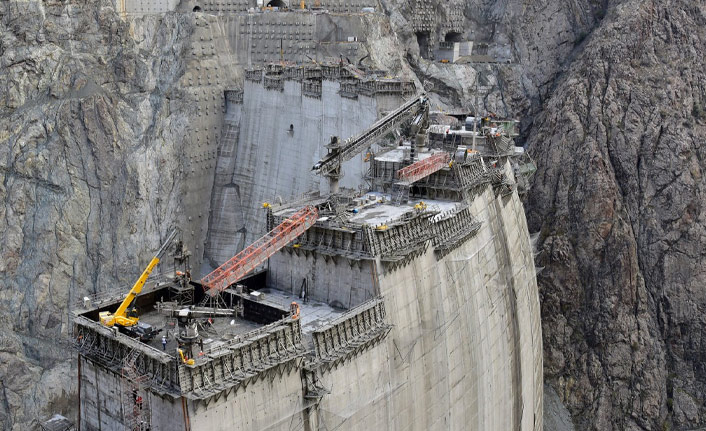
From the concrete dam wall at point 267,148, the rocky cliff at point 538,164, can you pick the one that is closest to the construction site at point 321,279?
the concrete dam wall at point 267,148

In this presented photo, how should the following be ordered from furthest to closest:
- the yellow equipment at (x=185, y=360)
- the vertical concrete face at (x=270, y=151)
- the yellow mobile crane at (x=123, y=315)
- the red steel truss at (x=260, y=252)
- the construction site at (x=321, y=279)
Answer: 1. the vertical concrete face at (x=270, y=151)
2. the red steel truss at (x=260, y=252)
3. the yellow mobile crane at (x=123, y=315)
4. the construction site at (x=321, y=279)
5. the yellow equipment at (x=185, y=360)

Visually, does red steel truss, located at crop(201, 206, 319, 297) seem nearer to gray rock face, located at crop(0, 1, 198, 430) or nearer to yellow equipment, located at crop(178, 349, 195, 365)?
yellow equipment, located at crop(178, 349, 195, 365)

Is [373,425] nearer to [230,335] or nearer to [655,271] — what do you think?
[230,335]

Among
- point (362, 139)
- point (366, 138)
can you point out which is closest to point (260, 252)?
point (362, 139)

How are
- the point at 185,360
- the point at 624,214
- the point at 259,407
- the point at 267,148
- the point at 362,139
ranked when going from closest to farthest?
the point at 185,360, the point at 259,407, the point at 362,139, the point at 267,148, the point at 624,214

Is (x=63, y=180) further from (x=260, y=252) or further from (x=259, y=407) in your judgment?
(x=259, y=407)

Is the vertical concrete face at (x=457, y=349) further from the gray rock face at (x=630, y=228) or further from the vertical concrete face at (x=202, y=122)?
the vertical concrete face at (x=202, y=122)
